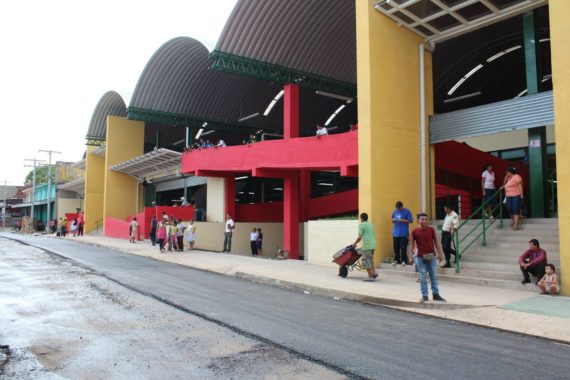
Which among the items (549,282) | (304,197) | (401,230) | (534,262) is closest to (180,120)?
(304,197)

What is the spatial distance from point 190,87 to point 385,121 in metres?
20.6

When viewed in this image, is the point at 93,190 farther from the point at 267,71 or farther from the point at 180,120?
the point at 267,71

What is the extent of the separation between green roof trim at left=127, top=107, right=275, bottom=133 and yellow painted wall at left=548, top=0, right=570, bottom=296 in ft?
84.5

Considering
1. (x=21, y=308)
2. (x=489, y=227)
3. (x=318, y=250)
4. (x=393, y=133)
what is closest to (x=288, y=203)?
(x=318, y=250)

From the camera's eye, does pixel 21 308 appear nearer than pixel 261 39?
Yes

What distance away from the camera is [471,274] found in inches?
422

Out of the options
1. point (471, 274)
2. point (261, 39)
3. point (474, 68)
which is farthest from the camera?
point (474, 68)

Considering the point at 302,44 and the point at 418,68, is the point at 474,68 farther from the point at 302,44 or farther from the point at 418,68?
the point at 418,68

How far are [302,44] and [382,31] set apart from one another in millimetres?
8633

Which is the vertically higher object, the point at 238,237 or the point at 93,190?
the point at 93,190

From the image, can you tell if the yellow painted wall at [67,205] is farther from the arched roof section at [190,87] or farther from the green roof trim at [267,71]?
the green roof trim at [267,71]

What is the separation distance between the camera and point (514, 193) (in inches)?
461

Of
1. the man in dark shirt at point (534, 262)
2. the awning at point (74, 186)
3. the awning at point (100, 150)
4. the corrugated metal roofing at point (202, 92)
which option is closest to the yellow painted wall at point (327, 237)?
the man in dark shirt at point (534, 262)

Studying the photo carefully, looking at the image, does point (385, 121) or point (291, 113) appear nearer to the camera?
point (385, 121)
